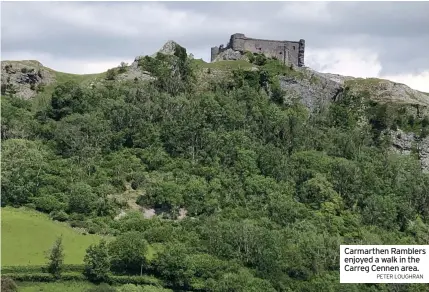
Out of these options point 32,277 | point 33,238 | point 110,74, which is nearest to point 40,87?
point 110,74

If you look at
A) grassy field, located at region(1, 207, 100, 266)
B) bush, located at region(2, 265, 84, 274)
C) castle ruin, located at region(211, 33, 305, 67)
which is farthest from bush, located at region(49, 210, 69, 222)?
castle ruin, located at region(211, 33, 305, 67)

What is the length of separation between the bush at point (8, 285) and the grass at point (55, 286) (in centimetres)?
152

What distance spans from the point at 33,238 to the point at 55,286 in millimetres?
10342

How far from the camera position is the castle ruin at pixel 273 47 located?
148250 mm

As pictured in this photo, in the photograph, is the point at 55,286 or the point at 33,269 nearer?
the point at 55,286

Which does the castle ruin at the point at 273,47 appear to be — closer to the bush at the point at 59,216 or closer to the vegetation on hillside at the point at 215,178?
the vegetation on hillside at the point at 215,178

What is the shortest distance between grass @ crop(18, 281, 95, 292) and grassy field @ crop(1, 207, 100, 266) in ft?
12.2

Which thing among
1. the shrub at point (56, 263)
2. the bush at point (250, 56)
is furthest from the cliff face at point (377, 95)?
the shrub at point (56, 263)

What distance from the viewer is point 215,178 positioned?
98.6 metres

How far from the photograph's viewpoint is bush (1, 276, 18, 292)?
62375 mm

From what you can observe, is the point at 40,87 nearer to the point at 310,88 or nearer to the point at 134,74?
the point at 134,74

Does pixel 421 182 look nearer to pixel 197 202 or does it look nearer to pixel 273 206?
pixel 273 206

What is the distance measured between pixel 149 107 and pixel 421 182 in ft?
163

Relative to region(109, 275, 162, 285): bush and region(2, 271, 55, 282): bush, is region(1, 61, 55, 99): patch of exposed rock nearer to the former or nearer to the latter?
region(2, 271, 55, 282): bush
